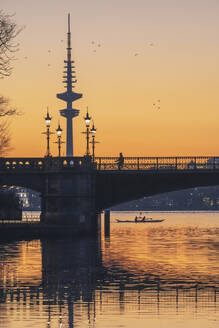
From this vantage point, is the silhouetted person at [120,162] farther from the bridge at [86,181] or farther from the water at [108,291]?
the water at [108,291]

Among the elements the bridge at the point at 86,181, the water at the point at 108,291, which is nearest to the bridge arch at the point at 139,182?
the bridge at the point at 86,181

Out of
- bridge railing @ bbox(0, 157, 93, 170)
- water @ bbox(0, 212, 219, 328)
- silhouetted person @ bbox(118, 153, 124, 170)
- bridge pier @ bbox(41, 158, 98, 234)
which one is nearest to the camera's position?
water @ bbox(0, 212, 219, 328)

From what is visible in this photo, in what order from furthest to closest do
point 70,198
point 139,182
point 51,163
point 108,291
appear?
point 139,182 < point 51,163 < point 70,198 < point 108,291

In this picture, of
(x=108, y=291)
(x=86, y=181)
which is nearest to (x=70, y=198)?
(x=86, y=181)

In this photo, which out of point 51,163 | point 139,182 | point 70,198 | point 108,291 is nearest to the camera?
point 108,291

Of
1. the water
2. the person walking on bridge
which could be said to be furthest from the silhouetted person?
the water

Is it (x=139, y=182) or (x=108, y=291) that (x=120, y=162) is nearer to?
(x=139, y=182)

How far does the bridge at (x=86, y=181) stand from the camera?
88.6 m

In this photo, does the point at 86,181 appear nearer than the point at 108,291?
No

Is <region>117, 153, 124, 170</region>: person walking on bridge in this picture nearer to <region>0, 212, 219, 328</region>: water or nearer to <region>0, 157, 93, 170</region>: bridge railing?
<region>0, 157, 93, 170</region>: bridge railing

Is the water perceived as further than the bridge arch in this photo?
No

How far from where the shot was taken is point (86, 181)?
88.9 metres

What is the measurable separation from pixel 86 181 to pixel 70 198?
7.87 feet

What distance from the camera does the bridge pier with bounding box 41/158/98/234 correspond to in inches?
3482
